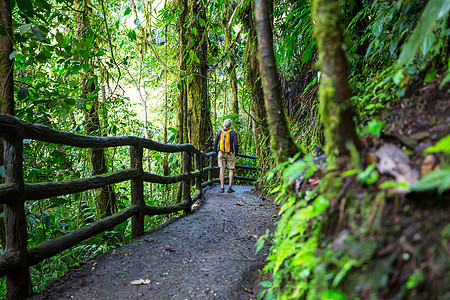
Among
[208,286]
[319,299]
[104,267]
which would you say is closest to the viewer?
[319,299]

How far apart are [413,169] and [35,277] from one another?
3937mm

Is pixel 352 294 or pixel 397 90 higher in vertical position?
pixel 397 90

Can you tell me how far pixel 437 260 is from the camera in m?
0.90

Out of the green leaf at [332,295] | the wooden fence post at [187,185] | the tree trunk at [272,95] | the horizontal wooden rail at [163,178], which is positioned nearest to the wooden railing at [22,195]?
the horizontal wooden rail at [163,178]

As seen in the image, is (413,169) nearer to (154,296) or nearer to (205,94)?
(154,296)

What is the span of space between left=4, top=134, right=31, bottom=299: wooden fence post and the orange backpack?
5.54 meters

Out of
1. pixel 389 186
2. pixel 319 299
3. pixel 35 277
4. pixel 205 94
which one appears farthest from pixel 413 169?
pixel 205 94

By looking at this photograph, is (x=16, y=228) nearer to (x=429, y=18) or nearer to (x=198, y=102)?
(x=429, y=18)

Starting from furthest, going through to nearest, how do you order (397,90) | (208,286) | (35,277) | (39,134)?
1. (35,277)
2. (208,286)
3. (39,134)
4. (397,90)

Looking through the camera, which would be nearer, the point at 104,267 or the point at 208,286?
the point at 208,286

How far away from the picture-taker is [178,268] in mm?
2996

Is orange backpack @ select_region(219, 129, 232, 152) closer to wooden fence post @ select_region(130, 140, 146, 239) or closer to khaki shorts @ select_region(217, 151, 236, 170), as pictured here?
khaki shorts @ select_region(217, 151, 236, 170)

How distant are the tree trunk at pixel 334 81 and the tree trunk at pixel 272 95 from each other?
504mm

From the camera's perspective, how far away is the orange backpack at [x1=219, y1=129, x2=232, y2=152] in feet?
24.6
